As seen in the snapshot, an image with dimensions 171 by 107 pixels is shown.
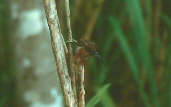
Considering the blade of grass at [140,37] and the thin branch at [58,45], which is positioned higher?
the thin branch at [58,45]

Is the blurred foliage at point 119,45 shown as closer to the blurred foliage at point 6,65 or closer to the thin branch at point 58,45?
the blurred foliage at point 6,65

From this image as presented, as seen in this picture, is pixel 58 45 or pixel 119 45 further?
pixel 119 45

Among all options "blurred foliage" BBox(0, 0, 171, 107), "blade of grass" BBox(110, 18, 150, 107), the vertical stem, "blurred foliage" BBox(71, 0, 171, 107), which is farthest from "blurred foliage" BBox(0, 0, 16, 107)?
the vertical stem

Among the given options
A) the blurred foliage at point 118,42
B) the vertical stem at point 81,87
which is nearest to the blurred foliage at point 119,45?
the blurred foliage at point 118,42

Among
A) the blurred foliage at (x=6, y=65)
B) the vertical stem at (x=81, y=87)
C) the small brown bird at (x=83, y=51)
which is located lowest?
the blurred foliage at (x=6, y=65)

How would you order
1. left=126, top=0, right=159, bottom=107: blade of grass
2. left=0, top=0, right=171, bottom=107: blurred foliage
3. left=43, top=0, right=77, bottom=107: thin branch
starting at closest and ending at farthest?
1. left=43, top=0, right=77, bottom=107: thin branch
2. left=126, top=0, right=159, bottom=107: blade of grass
3. left=0, top=0, right=171, bottom=107: blurred foliage

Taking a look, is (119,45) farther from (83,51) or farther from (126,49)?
(83,51)

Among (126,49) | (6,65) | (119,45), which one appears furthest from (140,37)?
(6,65)

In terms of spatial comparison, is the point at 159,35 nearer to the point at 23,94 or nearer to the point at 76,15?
the point at 76,15

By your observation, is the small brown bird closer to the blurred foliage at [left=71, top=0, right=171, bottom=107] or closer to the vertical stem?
the vertical stem

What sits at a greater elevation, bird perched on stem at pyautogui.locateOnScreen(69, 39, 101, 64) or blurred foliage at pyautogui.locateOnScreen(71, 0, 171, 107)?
bird perched on stem at pyautogui.locateOnScreen(69, 39, 101, 64)

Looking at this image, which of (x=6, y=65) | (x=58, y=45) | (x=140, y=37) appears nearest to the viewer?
(x=58, y=45)
